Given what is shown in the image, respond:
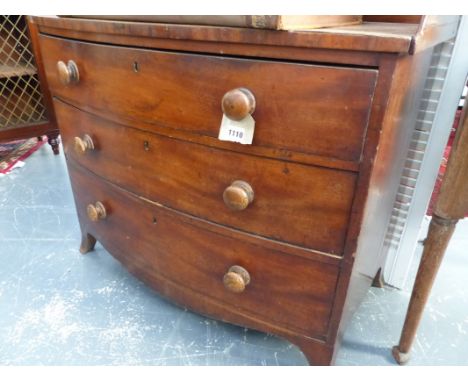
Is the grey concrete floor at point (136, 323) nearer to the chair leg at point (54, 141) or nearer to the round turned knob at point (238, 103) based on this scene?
the round turned knob at point (238, 103)

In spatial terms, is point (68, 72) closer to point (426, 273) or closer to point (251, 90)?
point (251, 90)

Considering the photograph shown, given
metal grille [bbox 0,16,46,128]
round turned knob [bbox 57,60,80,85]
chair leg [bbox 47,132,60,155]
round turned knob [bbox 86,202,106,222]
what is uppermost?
round turned knob [bbox 57,60,80,85]

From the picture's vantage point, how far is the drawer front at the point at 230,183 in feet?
2.15

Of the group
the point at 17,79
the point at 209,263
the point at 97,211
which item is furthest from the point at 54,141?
the point at 209,263

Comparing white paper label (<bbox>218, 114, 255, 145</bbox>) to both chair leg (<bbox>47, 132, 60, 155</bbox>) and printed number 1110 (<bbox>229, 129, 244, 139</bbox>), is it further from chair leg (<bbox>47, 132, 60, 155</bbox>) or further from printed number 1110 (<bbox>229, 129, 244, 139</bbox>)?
chair leg (<bbox>47, 132, 60, 155</bbox>)

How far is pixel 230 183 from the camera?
0.74 meters

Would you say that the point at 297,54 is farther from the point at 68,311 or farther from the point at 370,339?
the point at 68,311

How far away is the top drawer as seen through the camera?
1.88 ft

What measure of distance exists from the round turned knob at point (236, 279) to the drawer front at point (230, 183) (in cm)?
11

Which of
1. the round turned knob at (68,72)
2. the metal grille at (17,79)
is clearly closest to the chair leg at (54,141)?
the metal grille at (17,79)

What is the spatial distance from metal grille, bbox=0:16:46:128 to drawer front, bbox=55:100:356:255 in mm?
1330

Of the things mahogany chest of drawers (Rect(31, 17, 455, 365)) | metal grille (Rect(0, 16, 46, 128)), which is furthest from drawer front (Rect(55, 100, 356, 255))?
metal grille (Rect(0, 16, 46, 128))
